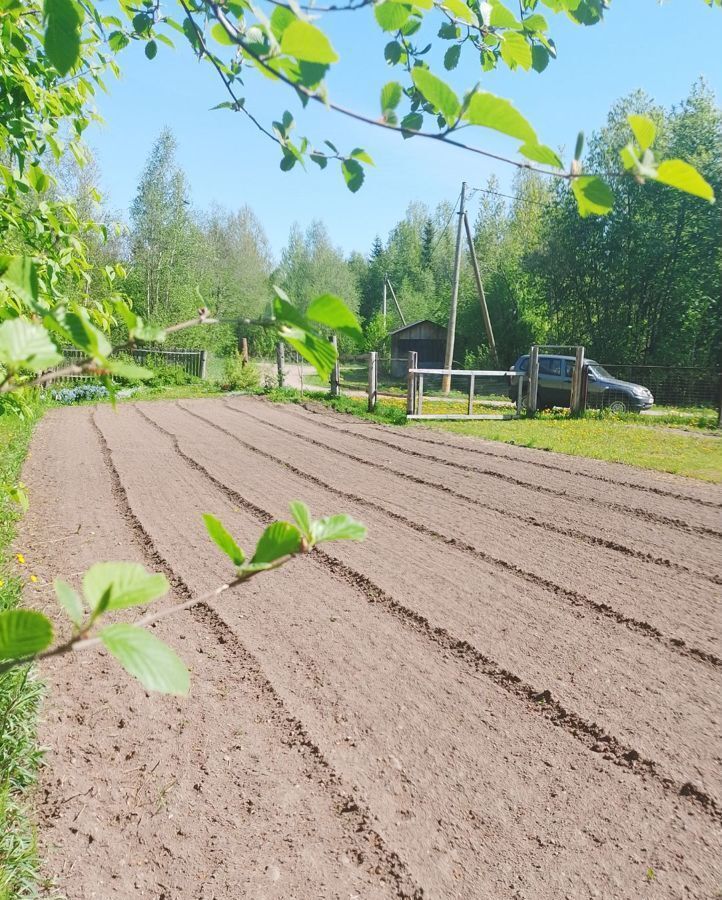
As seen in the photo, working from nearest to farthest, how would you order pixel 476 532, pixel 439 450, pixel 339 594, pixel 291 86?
1. pixel 291 86
2. pixel 339 594
3. pixel 476 532
4. pixel 439 450

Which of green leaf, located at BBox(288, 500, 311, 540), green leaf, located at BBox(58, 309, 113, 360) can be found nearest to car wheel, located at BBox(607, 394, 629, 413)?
green leaf, located at BBox(288, 500, 311, 540)

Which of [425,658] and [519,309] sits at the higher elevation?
[519,309]

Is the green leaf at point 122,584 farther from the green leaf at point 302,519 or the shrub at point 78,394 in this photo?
the shrub at point 78,394

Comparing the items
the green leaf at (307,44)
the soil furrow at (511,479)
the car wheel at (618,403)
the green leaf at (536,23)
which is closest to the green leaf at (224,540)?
the green leaf at (307,44)

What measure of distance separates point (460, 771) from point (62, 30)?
2550 millimetres

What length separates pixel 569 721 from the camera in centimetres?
278

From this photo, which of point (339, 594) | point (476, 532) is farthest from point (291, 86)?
point (476, 532)

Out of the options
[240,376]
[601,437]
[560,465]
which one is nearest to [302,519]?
[560,465]

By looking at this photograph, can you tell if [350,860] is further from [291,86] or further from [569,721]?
[291,86]

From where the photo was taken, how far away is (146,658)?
1.46 feet

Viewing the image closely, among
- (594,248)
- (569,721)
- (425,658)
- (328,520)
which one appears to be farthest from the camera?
(594,248)

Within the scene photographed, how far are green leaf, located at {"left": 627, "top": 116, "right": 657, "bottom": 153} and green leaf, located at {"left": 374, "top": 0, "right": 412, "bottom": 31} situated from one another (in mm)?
432

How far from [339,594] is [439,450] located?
541 cm

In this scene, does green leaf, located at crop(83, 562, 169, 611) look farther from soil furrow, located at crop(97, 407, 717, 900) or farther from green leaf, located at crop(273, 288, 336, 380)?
soil furrow, located at crop(97, 407, 717, 900)
